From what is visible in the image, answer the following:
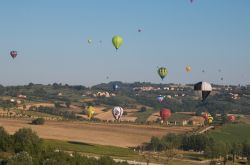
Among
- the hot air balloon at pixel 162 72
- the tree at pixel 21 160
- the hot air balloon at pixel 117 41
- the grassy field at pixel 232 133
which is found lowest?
the grassy field at pixel 232 133

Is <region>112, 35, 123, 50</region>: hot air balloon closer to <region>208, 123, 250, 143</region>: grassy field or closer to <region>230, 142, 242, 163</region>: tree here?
<region>230, 142, 242, 163</region>: tree

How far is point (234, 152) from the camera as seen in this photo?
10906 cm

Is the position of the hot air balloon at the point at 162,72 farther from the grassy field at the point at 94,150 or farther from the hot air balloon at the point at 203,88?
the grassy field at the point at 94,150

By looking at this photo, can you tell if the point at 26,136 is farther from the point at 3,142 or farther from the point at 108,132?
the point at 108,132

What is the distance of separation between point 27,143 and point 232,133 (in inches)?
3744

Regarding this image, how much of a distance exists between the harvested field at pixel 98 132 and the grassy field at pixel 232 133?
14.4 meters

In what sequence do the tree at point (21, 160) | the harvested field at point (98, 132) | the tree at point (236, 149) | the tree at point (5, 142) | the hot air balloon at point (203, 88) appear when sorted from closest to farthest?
the tree at point (21, 160) → the tree at point (5, 142) → the hot air balloon at point (203, 88) → the tree at point (236, 149) → the harvested field at point (98, 132)

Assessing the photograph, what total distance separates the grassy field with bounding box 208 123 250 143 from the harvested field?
47.1 feet

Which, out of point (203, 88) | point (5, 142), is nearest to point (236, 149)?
point (203, 88)

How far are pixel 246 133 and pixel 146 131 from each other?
34556mm

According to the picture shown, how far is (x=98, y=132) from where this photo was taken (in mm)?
138375

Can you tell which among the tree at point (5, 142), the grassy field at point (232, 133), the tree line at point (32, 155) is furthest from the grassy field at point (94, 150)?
the grassy field at point (232, 133)

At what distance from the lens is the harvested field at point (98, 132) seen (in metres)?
120

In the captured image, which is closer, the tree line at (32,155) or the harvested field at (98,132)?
the tree line at (32,155)
